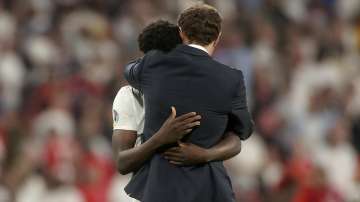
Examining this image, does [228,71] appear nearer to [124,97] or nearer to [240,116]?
[240,116]

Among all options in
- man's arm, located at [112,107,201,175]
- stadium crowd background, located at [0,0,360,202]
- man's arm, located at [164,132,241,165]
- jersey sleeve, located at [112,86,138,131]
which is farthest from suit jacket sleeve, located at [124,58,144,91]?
stadium crowd background, located at [0,0,360,202]

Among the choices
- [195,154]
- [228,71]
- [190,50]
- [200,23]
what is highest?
[200,23]

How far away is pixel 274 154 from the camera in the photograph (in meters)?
11.4

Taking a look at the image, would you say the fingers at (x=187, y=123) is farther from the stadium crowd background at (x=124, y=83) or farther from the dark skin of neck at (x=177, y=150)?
the stadium crowd background at (x=124, y=83)

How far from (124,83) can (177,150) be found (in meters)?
6.46

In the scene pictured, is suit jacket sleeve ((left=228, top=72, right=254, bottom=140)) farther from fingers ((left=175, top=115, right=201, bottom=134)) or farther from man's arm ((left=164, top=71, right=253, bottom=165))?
fingers ((left=175, top=115, right=201, bottom=134))

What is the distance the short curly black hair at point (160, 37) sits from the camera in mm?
5605

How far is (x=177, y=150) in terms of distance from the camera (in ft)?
18.1

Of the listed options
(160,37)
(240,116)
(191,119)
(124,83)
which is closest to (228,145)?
(240,116)

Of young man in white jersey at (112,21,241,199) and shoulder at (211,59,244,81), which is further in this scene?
shoulder at (211,59,244,81)

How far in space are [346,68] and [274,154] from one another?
239 cm

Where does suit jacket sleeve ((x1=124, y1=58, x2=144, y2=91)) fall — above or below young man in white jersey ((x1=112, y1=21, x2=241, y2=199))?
above

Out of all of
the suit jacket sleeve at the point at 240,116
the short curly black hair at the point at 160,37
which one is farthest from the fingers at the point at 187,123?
the short curly black hair at the point at 160,37

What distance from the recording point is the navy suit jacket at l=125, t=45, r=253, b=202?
5516 millimetres
